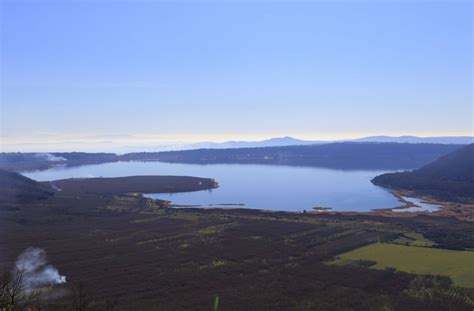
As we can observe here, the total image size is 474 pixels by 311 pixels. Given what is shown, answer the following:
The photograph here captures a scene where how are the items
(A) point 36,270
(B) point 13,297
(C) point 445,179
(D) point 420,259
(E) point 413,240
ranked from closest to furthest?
(B) point 13,297
(A) point 36,270
(D) point 420,259
(E) point 413,240
(C) point 445,179

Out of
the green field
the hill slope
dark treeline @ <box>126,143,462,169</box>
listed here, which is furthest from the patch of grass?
dark treeline @ <box>126,143,462,169</box>

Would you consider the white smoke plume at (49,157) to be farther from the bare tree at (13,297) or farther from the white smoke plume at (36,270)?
the bare tree at (13,297)

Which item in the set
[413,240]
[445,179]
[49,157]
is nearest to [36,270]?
[413,240]

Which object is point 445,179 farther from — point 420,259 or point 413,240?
point 420,259

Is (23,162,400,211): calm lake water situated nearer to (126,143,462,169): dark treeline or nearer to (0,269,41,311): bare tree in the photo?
(0,269,41,311): bare tree

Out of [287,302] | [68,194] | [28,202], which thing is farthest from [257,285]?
[68,194]
